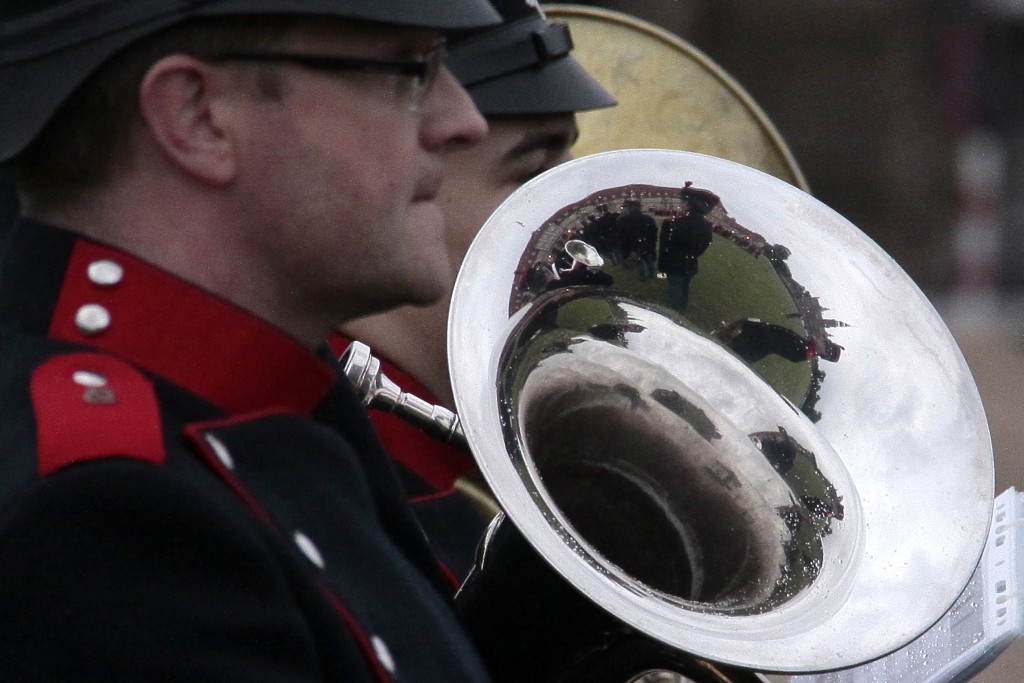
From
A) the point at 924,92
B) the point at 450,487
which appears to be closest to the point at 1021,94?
the point at 924,92

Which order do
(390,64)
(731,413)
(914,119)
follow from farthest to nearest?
(914,119) < (731,413) < (390,64)

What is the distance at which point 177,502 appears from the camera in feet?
5.18

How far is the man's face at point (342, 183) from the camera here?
184cm

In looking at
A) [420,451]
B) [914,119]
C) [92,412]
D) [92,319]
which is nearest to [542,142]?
[420,451]

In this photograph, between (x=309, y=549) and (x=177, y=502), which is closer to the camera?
(x=177, y=502)

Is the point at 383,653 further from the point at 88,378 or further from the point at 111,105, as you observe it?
the point at 111,105

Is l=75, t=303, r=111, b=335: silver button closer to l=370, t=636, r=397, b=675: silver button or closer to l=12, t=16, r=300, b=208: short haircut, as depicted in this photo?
l=12, t=16, r=300, b=208: short haircut

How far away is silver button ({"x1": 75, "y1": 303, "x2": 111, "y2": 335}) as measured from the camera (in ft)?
5.82

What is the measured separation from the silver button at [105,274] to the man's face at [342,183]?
15cm

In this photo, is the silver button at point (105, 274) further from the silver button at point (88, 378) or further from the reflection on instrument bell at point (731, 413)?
the reflection on instrument bell at point (731, 413)

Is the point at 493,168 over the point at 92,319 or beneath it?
beneath

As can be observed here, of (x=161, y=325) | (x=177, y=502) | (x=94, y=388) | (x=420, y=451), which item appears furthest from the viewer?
(x=420, y=451)

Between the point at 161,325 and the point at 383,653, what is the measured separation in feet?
1.36

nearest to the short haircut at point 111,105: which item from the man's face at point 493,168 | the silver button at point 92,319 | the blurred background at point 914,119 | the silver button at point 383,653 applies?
the silver button at point 92,319
